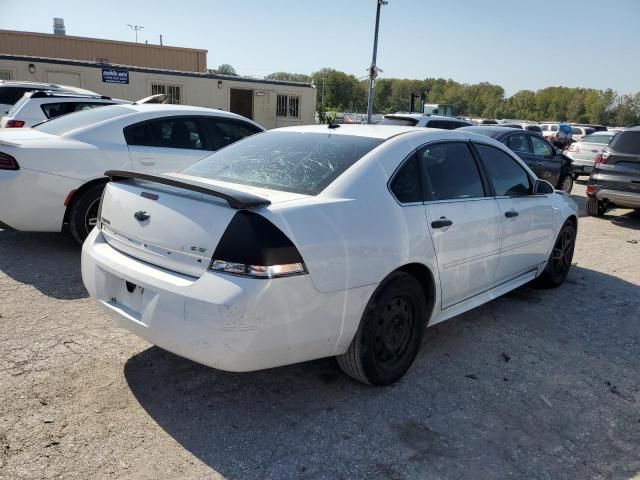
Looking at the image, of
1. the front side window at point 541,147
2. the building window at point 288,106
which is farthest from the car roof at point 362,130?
the building window at point 288,106

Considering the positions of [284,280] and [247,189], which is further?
[247,189]

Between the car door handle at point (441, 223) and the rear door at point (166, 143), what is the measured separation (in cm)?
348

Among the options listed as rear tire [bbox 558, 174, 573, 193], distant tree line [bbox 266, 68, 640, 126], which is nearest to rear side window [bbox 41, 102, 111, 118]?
rear tire [bbox 558, 174, 573, 193]

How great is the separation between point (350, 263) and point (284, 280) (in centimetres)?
44

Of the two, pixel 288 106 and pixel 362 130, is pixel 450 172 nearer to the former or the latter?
pixel 362 130

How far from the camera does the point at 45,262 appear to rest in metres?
5.34

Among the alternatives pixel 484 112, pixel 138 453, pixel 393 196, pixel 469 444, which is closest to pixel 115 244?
pixel 138 453

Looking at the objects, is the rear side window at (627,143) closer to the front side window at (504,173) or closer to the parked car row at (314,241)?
the parked car row at (314,241)

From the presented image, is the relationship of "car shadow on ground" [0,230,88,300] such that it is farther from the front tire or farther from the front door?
the front door

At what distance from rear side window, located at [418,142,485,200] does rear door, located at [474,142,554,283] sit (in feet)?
0.64

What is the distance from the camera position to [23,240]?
6.11 m

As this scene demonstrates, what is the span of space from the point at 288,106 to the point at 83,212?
793 inches

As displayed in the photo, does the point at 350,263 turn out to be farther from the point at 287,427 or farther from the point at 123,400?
the point at 123,400

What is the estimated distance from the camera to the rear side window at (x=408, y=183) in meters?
3.31
